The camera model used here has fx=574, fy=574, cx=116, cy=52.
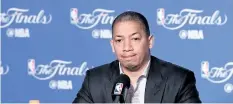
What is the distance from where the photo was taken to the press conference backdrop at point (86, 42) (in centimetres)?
392

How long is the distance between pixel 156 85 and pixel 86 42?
6.13ft

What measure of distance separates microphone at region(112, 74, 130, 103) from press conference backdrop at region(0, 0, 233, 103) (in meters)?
2.12

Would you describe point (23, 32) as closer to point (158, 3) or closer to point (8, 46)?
point (8, 46)

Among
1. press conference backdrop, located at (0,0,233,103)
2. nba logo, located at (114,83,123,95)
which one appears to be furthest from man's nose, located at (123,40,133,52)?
press conference backdrop, located at (0,0,233,103)

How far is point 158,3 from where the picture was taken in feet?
13.0

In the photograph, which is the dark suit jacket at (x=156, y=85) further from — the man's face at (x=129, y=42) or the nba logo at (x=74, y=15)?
the nba logo at (x=74, y=15)

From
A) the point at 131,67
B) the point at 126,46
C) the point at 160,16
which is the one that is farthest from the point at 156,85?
the point at 160,16

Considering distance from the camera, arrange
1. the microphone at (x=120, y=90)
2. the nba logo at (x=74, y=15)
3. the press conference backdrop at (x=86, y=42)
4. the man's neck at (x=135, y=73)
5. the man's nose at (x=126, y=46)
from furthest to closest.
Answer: the nba logo at (x=74, y=15) < the press conference backdrop at (x=86, y=42) < the man's neck at (x=135, y=73) < the man's nose at (x=126, y=46) < the microphone at (x=120, y=90)

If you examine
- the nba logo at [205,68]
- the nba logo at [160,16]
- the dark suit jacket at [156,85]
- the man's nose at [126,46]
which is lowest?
the nba logo at [205,68]

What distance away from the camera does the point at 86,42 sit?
4.06 meters

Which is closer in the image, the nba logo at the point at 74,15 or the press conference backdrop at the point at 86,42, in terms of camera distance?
the press conference backdrop at the point at 86,42

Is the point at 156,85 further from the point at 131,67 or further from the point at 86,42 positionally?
the point at 86,42

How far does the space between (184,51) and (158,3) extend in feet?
1.24

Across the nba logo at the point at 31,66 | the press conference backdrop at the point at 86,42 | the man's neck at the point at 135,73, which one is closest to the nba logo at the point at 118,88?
the man's neck at the point at 135,73
